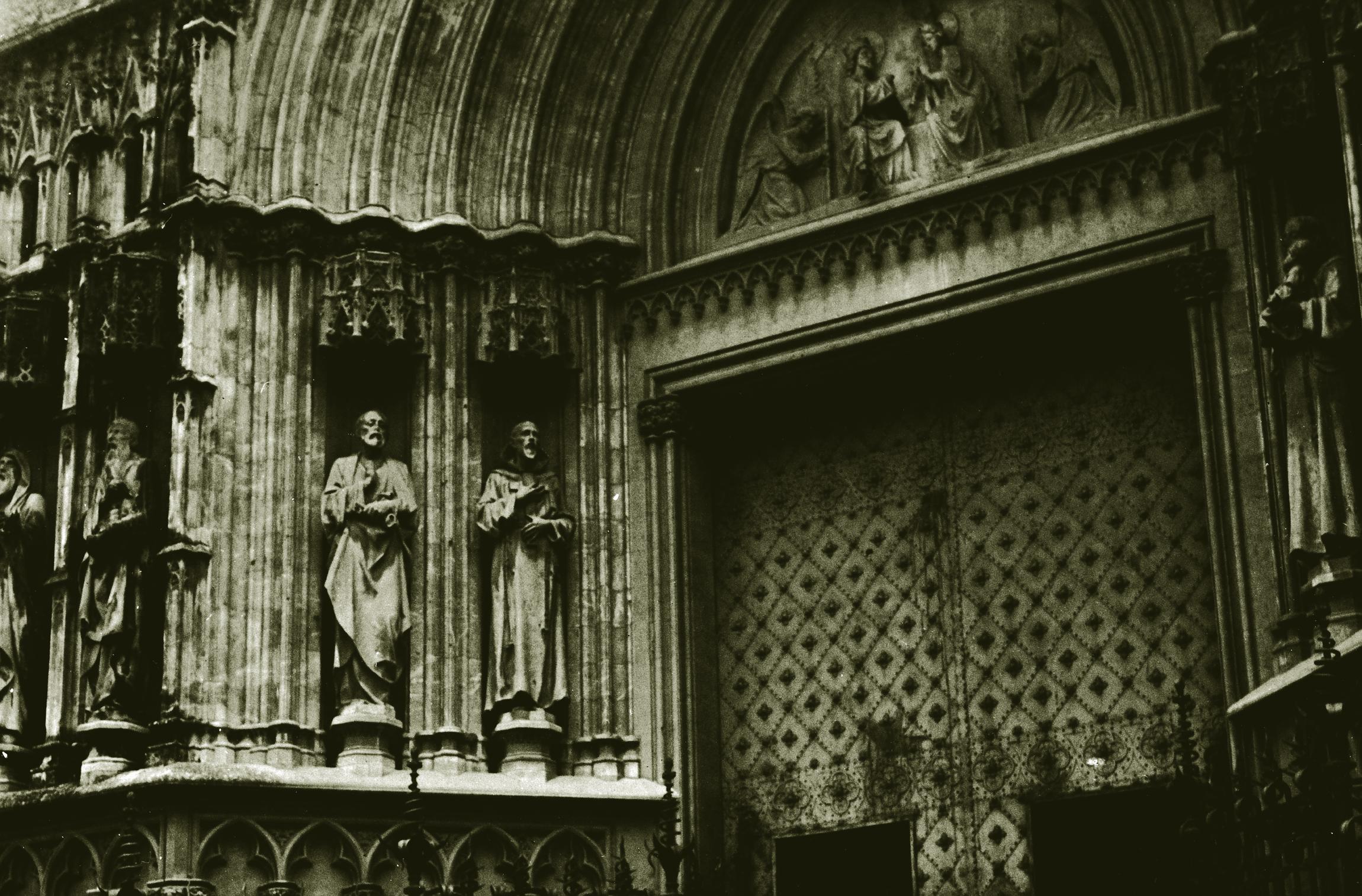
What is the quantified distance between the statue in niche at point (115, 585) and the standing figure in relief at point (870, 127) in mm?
5002

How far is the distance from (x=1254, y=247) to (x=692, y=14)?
15.2 feet

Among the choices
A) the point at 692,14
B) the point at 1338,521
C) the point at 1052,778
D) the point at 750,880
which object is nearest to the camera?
the point at 1338,521

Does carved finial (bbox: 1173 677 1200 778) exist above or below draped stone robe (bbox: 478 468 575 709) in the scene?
below

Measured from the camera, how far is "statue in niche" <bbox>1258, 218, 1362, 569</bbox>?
11.8m

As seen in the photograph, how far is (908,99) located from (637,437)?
2861 millimetres

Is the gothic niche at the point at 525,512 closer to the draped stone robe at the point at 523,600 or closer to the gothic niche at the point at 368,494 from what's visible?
the draped stone robe at the point at 523,600

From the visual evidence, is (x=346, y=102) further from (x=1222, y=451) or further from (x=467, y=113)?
(x=1222, y=451)

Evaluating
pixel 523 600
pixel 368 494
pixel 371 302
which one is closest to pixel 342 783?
pixel 523 600

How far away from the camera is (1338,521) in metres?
11.8

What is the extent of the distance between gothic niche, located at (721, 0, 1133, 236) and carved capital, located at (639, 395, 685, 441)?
131 cm

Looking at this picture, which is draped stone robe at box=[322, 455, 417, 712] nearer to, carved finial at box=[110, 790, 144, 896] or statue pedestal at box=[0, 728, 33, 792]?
carved finial at box=[110, 790, 144, 896]

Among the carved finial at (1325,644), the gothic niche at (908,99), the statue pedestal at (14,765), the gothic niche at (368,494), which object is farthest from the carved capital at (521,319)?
the carved finial at (1325,644)

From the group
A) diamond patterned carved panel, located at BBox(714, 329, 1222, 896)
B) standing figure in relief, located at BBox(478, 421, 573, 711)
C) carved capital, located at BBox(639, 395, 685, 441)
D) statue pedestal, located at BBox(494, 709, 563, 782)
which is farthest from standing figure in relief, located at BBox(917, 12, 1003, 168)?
statue pedestal, located at BBox(494, 709, 563, 782)

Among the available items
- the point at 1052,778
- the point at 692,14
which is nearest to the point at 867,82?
the point at 692,14
